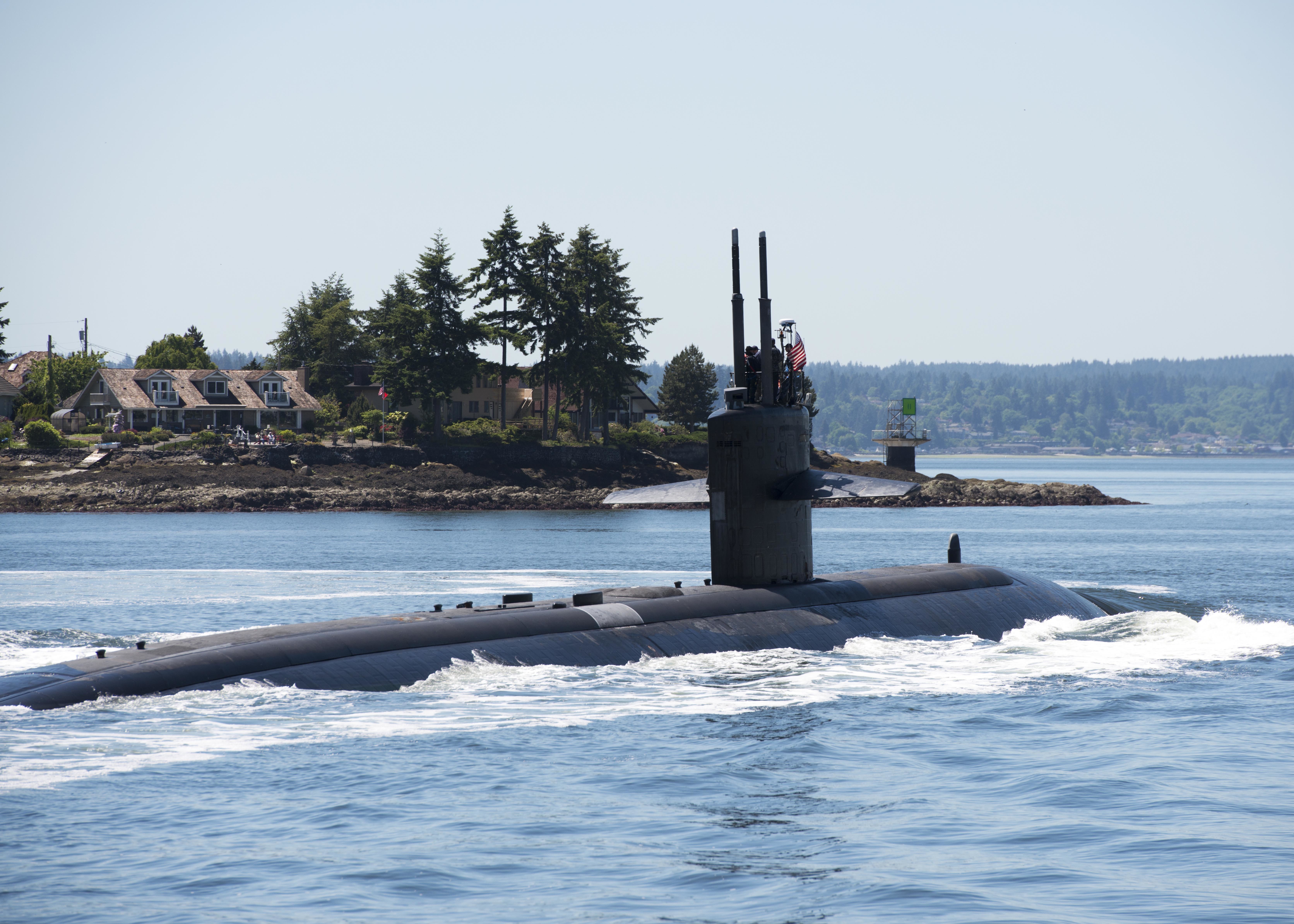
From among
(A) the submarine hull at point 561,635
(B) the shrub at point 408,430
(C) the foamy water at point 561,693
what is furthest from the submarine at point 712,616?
(B) the shrub at point 408,430

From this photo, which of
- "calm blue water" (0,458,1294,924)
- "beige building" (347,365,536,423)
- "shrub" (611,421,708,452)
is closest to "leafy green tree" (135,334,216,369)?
"beige building" (347,365,536,423)

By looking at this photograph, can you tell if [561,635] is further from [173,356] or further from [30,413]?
[173,356]

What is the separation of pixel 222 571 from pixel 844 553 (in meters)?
27.6

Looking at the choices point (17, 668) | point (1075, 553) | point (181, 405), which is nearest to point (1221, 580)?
point (1075, 553)

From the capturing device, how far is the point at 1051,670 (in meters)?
23.1

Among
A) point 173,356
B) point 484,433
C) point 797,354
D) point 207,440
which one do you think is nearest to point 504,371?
point 484,433

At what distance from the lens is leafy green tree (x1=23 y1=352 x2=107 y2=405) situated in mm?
122062

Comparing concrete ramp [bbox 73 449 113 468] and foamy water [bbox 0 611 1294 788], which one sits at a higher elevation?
concrete ramp [bbox 73 449 113 468]

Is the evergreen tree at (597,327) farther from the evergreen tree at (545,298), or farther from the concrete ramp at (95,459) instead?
the concrete ramp at (95,459)

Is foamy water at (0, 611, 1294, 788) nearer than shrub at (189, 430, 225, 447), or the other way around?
foamy water at (0, 611, 1294, 788)

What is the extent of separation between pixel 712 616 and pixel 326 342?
120 m

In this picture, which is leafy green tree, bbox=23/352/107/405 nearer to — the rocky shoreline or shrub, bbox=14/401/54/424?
shrub, bbox=14/401/54/424

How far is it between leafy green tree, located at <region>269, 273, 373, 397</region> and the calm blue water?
107657mm

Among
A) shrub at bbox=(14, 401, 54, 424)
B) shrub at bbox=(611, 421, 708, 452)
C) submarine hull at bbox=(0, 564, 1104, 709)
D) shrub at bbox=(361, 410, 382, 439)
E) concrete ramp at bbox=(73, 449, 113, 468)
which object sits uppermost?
shrub at bbox=(14, 401, 54, 424)
